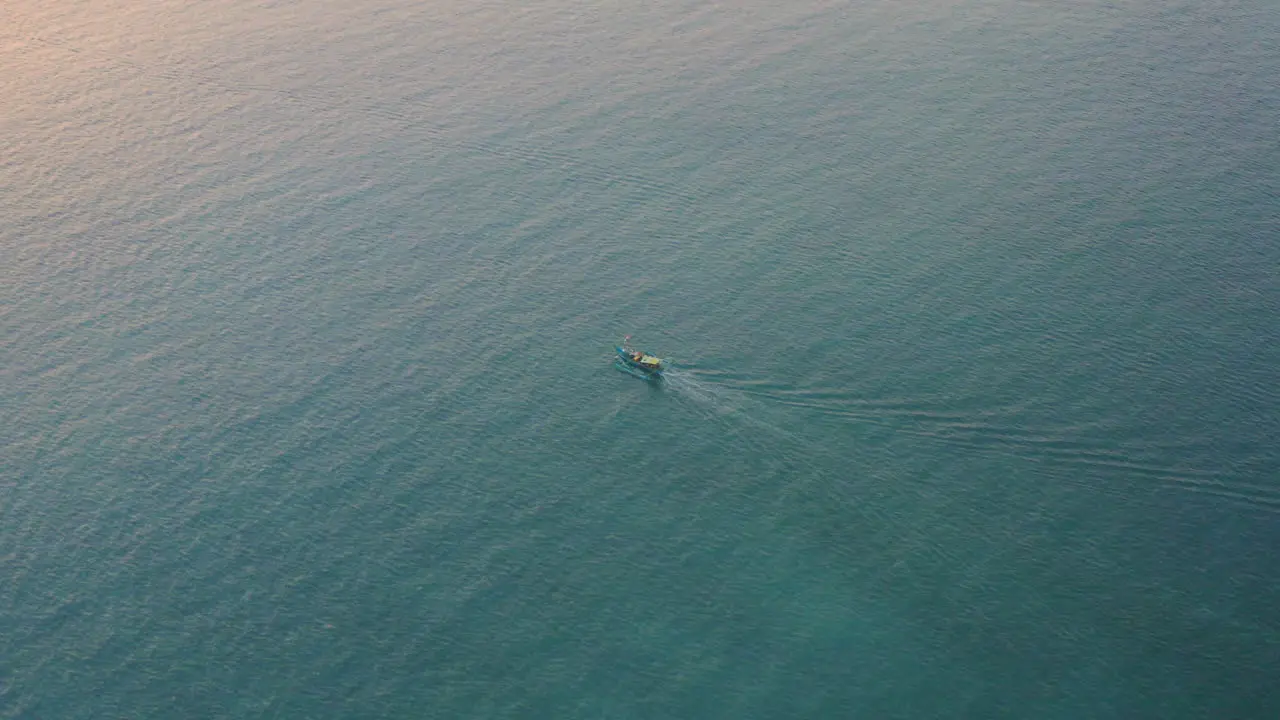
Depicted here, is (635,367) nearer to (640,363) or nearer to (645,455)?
(640,363)

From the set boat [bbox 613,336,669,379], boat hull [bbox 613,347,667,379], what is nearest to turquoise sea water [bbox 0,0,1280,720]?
boat hull [bbox 613,347,667,379]

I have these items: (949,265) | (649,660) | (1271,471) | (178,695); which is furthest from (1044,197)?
(178,695)

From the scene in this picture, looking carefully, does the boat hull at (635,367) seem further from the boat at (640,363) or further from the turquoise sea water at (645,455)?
the turquoise sea water at (645,455)

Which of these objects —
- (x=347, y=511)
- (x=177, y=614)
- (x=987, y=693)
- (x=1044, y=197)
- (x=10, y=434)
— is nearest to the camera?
(x=987, y=693)

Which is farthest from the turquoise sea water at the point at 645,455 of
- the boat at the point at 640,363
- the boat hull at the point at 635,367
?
the boat at the point at 640,363

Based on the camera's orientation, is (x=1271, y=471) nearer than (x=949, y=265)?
Yes

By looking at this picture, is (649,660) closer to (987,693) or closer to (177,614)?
(987,693)
